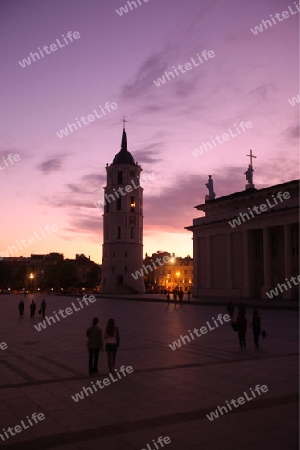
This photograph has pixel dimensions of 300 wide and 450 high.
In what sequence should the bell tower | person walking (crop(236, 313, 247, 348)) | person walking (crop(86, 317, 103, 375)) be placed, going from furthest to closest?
the bell tower
person walking (crop(236, 313, 247, 348))
person walking (crop(86, 317, 103, 375))

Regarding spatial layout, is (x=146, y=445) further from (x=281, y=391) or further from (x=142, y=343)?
(x=142, y=343)

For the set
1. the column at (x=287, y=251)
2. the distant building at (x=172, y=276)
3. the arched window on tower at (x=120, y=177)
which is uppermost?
the arched window on tower at (x=120, y=177)

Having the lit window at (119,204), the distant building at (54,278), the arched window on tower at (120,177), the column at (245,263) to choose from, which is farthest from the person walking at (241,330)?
the distant building at (54,278)

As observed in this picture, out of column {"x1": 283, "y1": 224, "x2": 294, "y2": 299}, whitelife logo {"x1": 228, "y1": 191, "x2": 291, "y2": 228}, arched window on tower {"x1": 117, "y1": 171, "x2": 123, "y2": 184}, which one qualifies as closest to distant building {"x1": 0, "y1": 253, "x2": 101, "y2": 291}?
arched window on tower {"x1": 117, "y1": 171, "x2": 123, "y2": 184}

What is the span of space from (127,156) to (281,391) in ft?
302

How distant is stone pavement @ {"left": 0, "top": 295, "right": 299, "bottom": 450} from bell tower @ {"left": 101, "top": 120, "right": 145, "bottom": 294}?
74903 millimetres

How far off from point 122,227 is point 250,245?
139 feet

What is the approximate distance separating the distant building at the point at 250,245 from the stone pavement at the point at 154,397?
116ft

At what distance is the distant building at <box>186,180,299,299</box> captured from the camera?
5100cm

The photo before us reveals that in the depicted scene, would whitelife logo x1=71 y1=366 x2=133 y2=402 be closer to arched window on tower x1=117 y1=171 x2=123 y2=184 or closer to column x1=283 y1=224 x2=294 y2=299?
column x1=283 y1=224 x2=294 y2=299

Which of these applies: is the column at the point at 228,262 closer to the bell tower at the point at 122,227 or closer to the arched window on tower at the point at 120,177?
the bell tower at the point at 122,227

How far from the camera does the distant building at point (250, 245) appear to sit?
51.0 meters

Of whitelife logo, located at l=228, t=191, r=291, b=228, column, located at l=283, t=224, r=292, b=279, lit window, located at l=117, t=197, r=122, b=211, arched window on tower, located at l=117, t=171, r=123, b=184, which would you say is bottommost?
column, located at l=283, t=224, r=292, b=279

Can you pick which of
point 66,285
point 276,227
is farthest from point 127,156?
point 276,227
